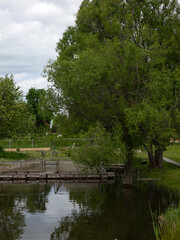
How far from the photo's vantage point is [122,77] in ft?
89.6

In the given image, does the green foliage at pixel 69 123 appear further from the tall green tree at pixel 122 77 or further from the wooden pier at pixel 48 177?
the wooden pier at pixel 48 177

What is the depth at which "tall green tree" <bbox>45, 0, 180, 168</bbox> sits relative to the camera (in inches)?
1056

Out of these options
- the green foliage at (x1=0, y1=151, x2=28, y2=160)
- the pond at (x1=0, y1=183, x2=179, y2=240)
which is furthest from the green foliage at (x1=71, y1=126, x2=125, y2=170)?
the green foliage at (x1=0, y1=151, x2=28, y2=160)

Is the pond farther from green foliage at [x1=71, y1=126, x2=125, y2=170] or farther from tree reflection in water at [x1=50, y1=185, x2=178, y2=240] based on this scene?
green foliage at [x1=71, y1=126, x2=125, y2=170]

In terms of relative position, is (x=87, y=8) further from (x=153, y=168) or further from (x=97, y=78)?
(x=153, y=168)

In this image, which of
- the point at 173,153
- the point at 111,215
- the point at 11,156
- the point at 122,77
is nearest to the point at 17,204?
the point at 111,215

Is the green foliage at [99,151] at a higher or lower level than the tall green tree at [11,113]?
lower

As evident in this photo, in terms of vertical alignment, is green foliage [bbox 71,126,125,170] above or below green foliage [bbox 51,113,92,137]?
below

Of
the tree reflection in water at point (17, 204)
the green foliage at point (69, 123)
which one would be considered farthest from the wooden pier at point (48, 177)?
the green foliage at point (69, 123)

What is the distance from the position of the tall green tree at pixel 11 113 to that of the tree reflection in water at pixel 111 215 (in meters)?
21.4

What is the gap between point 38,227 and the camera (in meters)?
17.0

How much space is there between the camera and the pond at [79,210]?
52.3 ft

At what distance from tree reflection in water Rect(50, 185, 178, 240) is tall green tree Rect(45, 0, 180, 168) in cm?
425

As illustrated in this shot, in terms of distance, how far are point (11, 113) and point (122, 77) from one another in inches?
933
